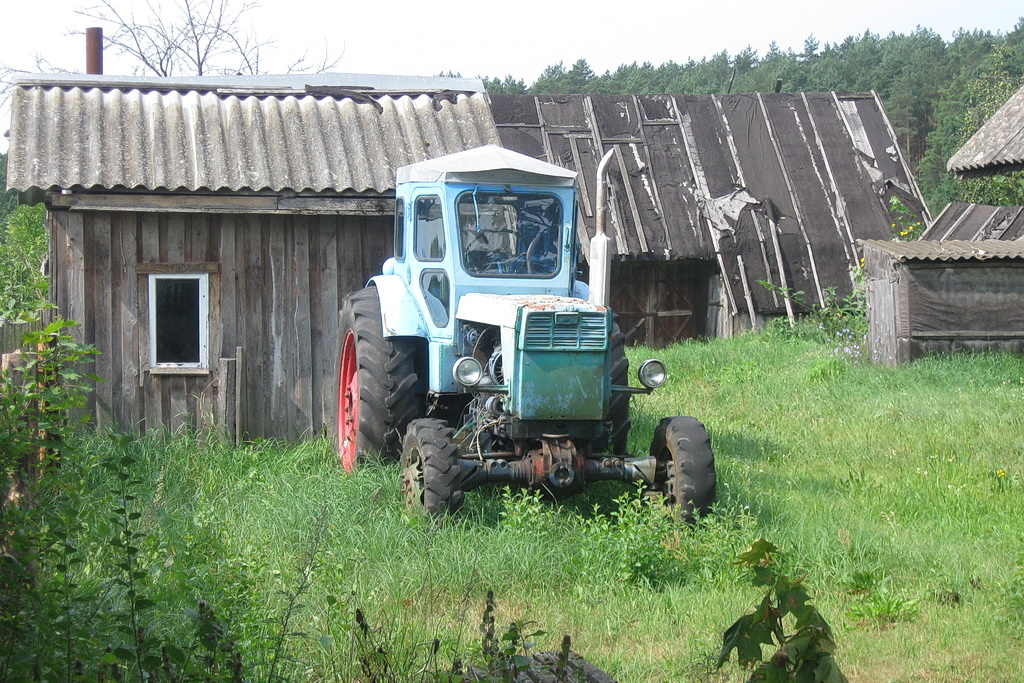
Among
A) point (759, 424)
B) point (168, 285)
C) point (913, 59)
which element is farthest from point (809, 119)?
point (913, 59)

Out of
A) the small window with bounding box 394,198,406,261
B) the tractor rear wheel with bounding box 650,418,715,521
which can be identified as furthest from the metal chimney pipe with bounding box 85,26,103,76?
the tractor rear wheel with bounding box 650,418,715,521

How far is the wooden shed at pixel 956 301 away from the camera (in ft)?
42.1

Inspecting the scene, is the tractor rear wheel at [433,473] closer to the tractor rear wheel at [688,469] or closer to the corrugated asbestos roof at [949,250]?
the tractor rear wheel at [688,469]

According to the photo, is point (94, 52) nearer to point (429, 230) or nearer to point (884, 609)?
point (429, 230)

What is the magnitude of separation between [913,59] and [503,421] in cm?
5355

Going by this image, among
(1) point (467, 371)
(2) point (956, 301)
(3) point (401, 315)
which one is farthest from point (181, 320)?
(2) point (956, 301)

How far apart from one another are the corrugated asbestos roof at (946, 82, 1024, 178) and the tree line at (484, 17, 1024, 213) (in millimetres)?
10910

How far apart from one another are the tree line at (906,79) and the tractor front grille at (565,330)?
1936cm

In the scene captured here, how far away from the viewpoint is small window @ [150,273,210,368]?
9.12m

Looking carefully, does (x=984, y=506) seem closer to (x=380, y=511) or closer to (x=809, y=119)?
(x=380, y=511)

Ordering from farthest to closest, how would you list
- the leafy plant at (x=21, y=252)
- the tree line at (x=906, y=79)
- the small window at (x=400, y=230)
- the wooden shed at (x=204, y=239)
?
the tree line at (x=906, y=79), the leafy plant at (x=21, y=252), the wooden shed at (x=204, y=239), the small window at (x=400, y=230)

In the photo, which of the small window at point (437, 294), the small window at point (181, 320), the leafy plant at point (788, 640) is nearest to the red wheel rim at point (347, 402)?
the small window at point (437, 294)

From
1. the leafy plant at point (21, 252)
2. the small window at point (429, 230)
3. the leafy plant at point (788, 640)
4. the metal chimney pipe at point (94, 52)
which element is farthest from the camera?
the leafy plant at point (21, 252)

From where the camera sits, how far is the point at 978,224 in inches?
613
